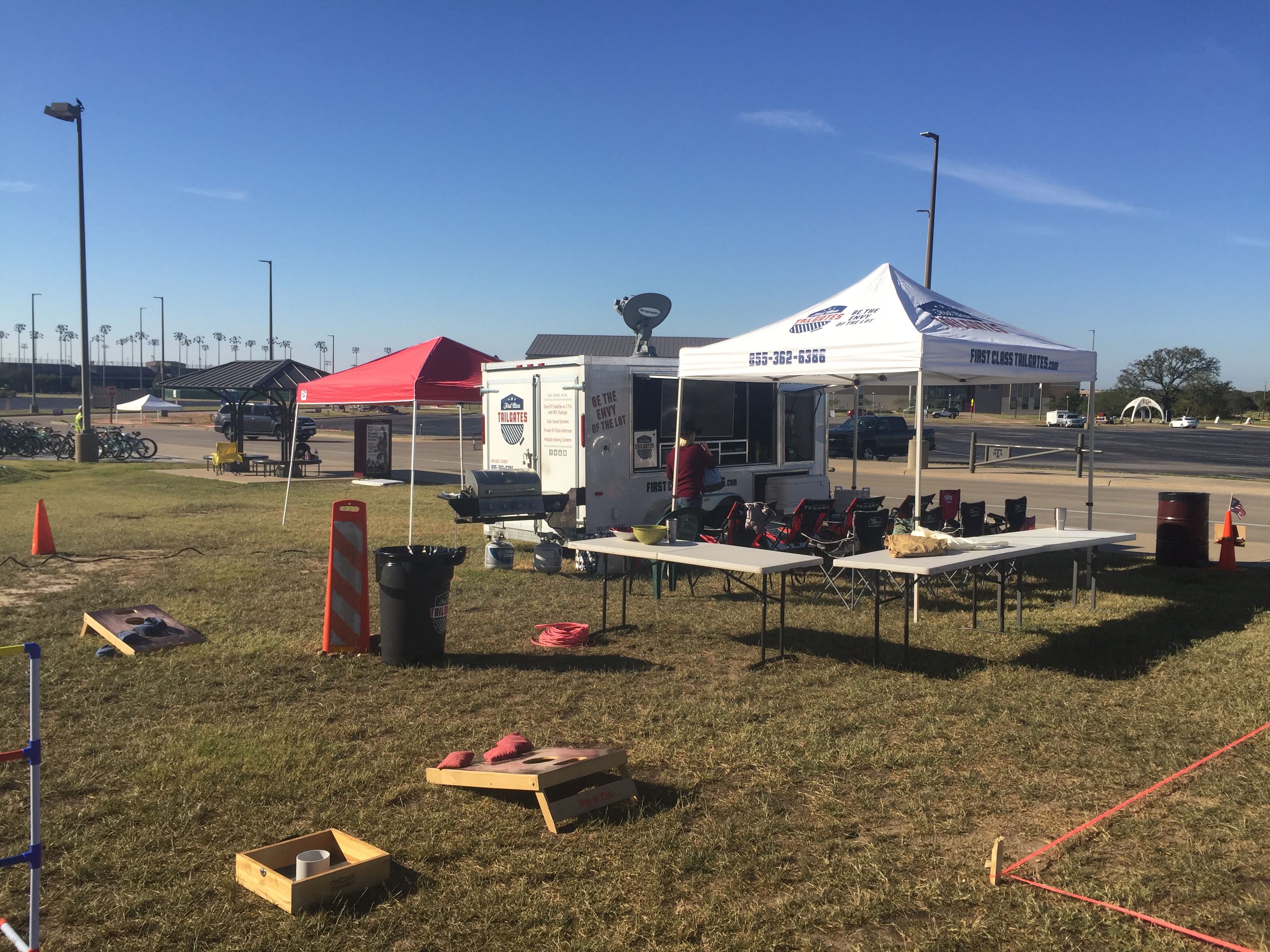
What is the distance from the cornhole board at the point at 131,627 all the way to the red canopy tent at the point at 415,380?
470 centimetres

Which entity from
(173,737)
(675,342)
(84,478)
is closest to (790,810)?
(173,737)

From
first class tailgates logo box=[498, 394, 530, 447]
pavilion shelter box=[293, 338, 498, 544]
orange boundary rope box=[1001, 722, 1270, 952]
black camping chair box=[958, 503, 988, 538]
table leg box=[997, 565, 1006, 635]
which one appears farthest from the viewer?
pavilion shelter box=[293, 338, 498, 544]

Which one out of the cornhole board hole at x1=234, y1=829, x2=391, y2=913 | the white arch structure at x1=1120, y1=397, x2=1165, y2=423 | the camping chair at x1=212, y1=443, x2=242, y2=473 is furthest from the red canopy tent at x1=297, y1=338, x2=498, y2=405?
the white arch structure at x1=1120, y1=397, x2=1165, y2=423

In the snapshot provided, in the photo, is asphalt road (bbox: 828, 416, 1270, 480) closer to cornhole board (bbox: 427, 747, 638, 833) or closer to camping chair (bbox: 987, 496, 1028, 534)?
camping chair (bbox: 987, 496, 1028, 534)

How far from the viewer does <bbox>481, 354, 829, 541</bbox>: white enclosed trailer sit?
1073 centimetres

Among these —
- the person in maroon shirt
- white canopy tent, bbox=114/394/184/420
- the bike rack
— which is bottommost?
the bike rack

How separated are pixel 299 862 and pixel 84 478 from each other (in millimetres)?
22184

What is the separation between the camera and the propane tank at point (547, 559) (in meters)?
10.4

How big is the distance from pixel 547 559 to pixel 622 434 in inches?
65.4

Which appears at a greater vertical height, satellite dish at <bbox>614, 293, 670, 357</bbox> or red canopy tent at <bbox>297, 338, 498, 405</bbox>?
satellite dish at <bbox>614, 293, 670, 357</bbox>

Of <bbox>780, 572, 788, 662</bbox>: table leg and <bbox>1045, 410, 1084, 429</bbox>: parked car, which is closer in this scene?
<bbox>780, 572, 788, 662</bbox>: table leg

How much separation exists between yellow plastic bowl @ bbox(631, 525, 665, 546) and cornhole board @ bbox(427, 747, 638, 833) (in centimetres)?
305

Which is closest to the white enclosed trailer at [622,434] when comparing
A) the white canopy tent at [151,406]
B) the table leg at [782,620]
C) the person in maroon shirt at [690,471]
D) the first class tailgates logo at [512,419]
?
the first class tailgates logo at [512,419]

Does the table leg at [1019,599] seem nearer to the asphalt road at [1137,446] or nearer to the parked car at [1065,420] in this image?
the asphalt road at [1137,446]
